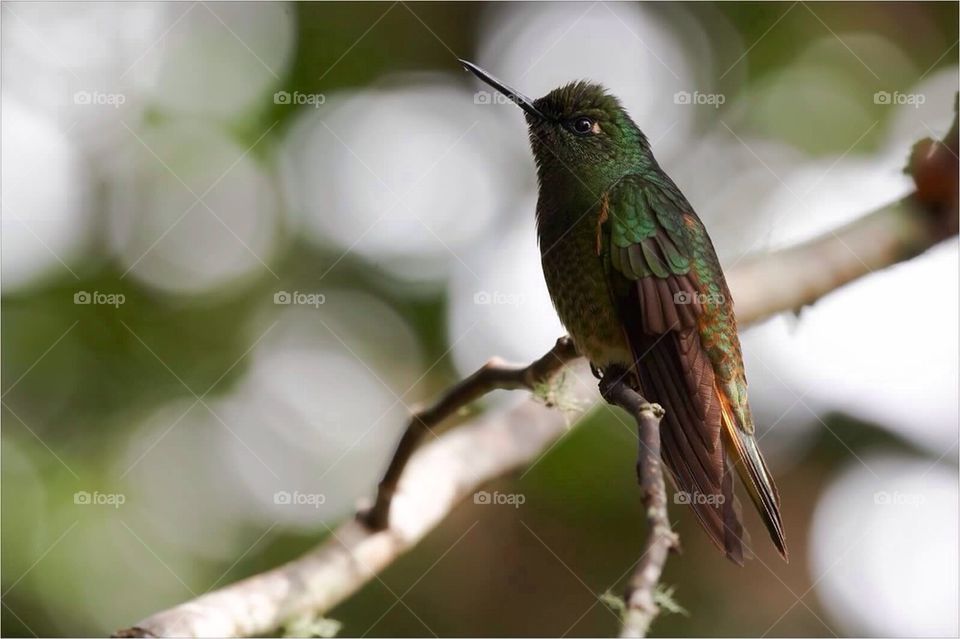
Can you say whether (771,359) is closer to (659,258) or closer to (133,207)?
(659,258)

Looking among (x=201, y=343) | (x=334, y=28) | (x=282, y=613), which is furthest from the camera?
(x=334, y=28)

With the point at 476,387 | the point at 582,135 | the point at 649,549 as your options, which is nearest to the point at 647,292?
the point at 476,387

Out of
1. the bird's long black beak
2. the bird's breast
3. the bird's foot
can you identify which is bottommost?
the bird's foot

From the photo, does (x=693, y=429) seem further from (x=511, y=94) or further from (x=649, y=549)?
(x=511, y=94)

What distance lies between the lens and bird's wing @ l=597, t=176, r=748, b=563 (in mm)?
2764

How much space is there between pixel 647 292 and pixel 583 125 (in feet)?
2.82

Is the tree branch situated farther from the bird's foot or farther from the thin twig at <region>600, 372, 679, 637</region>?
the thin twig at <region>600, 372, 679, 637</region>

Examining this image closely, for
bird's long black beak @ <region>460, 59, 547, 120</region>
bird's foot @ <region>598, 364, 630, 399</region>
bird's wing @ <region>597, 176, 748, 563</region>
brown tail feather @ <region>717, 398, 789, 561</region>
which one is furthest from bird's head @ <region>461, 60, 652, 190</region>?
brown tail feather @ <region>717, 398, 789, 561</region>

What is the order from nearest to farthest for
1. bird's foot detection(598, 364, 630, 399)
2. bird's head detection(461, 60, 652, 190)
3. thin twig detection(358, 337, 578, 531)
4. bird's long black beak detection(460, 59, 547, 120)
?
1. thin twig detection(358, 337, 578, 531)
2. bird's foot detection(598, 364, 630, 399)
3. bird's head detection(461, 60, 652, 190)
4. bird's long black beak detection(460, 59, 547, 120)

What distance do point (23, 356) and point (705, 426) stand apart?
3.84m

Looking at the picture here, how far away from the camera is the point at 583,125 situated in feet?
12.2

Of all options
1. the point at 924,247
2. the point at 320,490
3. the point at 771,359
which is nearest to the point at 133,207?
the point at 320,490

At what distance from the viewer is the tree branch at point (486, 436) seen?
125 inches

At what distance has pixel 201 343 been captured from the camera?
17.2 feet
